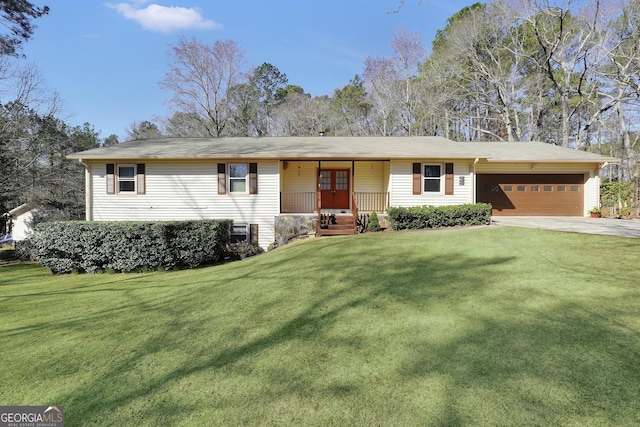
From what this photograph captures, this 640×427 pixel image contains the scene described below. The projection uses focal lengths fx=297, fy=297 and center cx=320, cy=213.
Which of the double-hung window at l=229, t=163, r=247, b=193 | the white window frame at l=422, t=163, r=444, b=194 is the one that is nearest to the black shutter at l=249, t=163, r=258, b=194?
the double-hung window at l=229, t=163, r=247, b=193

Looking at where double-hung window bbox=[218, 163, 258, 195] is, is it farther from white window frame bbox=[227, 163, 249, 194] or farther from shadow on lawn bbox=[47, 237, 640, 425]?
shadow on lawn bbox=[47, 237, 640, 425]

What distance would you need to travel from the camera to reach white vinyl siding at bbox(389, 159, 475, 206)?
39.1 feet

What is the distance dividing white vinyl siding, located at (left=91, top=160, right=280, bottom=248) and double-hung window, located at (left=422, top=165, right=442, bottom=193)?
5.98 metres

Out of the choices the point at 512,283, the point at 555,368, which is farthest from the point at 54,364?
the point at 512,283

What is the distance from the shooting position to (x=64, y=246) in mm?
8914

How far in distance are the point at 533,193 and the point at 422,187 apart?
19.8ft

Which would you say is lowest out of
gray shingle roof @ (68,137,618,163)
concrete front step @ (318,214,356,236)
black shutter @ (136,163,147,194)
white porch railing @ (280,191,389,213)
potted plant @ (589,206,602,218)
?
concrete front step @ (318,214,356,236)

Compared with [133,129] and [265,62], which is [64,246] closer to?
[265,62]

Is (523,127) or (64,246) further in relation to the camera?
(523,127)

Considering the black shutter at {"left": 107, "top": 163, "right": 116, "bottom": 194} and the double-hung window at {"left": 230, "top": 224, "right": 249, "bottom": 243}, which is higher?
the black shutter at {"left": 107, "top": 163, "right": 116, "bottom": 194}

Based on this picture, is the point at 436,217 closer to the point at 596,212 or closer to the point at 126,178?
the point at 596,212

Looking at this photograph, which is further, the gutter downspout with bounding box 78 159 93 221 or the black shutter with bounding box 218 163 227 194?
the black shutter with bounding box 218 163 227 194

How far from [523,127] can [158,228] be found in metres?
29.0

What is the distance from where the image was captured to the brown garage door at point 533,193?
1364 centimetres
